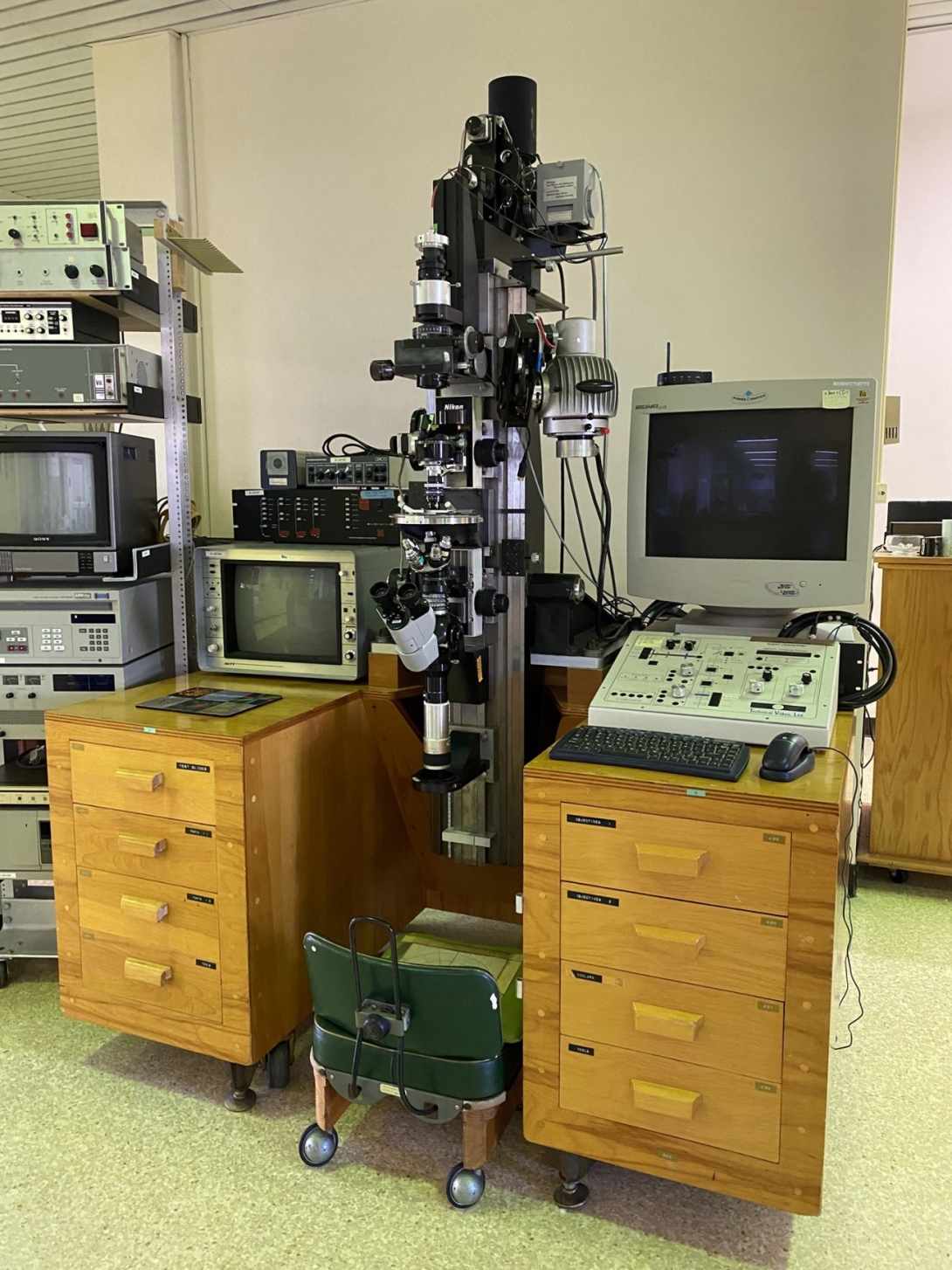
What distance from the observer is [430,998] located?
1.72 m

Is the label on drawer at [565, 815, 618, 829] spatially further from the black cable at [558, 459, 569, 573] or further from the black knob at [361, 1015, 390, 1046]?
the black cable at [558, 459, 569, 573]

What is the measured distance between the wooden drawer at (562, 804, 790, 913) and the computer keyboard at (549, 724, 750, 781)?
85 millimetres

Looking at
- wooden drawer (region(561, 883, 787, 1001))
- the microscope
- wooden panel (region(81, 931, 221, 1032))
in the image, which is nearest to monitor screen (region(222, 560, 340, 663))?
the microscope

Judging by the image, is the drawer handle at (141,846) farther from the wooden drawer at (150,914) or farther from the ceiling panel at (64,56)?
the ceiling panel at (64,56)

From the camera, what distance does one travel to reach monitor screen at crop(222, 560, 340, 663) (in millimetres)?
2305

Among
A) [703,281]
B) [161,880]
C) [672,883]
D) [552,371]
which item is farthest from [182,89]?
[672,883]

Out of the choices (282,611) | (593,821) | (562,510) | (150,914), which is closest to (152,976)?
(150,914)

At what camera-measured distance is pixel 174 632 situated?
261 cm

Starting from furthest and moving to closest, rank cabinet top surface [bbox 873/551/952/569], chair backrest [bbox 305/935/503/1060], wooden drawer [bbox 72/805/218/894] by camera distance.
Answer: cabinet top surface [bbox 873/551/952/569] < wooden drawer [bbox 72/805/218/894] < chair backrest [bbox 305/935/503/1060]

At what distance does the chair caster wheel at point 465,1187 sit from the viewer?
1.71m

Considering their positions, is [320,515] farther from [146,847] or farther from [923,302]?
[923,302]

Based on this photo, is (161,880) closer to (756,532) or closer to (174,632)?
(174,632)

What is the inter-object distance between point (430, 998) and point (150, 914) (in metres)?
0.68

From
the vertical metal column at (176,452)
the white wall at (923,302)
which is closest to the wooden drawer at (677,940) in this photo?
the vertical metal column at (176,452)
